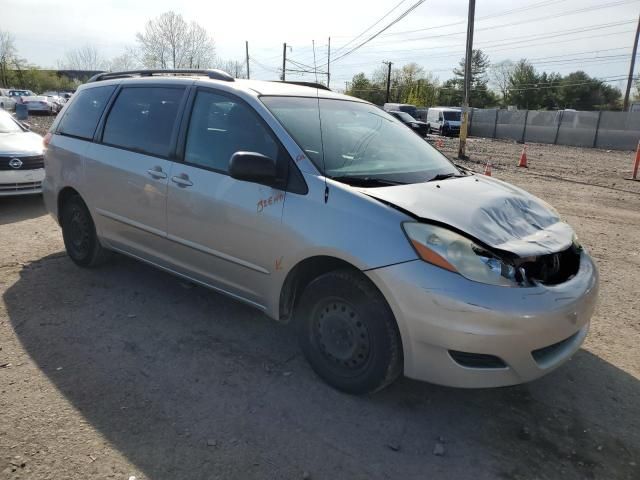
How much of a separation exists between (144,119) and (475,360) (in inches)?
126

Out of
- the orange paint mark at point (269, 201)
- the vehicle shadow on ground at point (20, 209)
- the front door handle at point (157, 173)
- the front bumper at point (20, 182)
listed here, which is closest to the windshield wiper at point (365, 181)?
the orange paint mark at point (269, 201)

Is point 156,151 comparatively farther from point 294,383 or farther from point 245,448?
point 245,448

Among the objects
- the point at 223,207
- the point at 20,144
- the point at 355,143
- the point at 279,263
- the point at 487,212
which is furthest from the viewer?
the point at 20,144

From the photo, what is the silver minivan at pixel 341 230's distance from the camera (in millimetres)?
2635

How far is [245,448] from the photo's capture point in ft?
8.50

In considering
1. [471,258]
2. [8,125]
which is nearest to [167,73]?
[471,258]

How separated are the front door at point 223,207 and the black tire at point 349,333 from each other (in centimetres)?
37

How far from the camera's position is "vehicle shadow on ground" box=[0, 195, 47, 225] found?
23.0 ft

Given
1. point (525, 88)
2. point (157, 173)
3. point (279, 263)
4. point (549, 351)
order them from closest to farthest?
point (549, 351)
point (279, 263)
point (157, 173)
point (525, 88)

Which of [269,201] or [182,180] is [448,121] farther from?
[269,201]

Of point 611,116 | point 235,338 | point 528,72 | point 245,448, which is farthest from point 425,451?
point 528,72

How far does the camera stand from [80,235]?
194 inches

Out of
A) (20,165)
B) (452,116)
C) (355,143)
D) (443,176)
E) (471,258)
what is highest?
(452,116)

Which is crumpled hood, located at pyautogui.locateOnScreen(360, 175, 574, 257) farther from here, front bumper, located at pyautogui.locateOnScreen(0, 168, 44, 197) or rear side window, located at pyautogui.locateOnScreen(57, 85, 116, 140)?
front bumper, located at pyautogui.locateOnScreen(0, 168, 44, 197)
